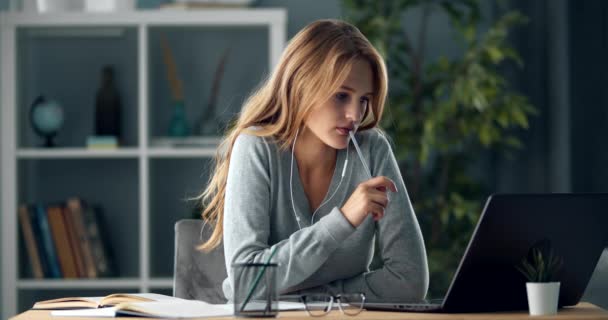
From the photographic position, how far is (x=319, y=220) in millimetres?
1747

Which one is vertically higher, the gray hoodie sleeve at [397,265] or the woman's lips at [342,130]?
the woman's lips at [342,130]

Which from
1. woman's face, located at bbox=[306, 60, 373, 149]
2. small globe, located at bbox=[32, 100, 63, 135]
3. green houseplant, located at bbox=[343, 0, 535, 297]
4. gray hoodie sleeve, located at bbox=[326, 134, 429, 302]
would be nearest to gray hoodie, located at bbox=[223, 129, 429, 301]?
gray hoodie sleeve, located at bbox=[326, 134, 429, 302]

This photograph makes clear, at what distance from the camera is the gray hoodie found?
1.72 metres

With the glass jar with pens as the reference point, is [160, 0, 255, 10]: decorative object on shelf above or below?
above

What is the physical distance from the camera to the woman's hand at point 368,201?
1.49m

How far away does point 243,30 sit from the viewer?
149 inches

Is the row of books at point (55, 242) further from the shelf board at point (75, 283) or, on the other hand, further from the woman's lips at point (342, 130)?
the woman's lips at point (342, 130)

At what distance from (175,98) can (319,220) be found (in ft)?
6.78

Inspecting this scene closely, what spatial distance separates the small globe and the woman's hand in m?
2.33

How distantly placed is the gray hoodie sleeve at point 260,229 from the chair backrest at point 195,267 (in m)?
0.08

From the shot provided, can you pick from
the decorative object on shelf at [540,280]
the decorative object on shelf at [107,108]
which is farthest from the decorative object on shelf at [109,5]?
the decorative object on shelf at [540,280]

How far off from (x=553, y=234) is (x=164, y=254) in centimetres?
261

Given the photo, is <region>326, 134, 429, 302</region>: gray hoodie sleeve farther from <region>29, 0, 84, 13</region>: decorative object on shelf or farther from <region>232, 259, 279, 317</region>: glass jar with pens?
<region>29, 0, 84, 13</region>: decorative object on shelf

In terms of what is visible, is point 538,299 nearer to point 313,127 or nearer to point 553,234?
point 553,234
